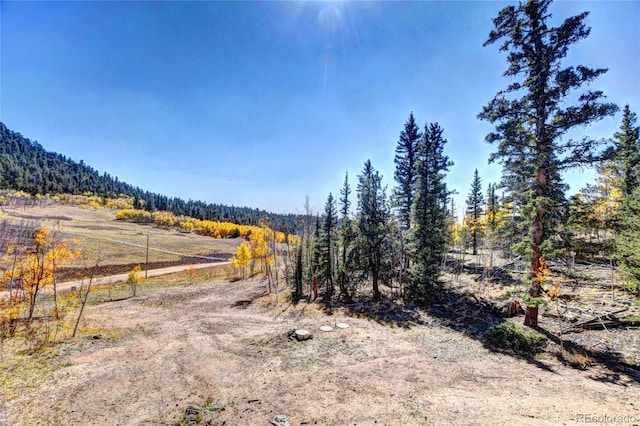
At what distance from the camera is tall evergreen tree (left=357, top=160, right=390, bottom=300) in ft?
72.2

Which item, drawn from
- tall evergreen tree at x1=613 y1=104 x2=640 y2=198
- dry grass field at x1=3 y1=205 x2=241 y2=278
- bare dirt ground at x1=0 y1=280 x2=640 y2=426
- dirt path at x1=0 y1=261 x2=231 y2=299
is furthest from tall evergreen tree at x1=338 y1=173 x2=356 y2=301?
dry grass field at x1=3 y1=205 x2=241 y2=278

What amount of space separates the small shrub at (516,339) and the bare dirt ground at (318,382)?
2.55ft

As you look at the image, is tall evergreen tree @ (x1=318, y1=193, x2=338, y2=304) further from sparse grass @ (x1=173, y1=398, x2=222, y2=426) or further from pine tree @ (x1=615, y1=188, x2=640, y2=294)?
pine tree @ (x1=615, y1=188, x2=640, y2=294)

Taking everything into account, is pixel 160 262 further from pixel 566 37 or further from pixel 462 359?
pixel 566 37

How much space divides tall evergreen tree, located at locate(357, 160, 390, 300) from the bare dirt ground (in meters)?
6.17

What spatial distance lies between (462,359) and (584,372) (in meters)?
4.01

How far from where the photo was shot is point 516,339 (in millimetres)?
12141

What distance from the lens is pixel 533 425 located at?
6.91 metres

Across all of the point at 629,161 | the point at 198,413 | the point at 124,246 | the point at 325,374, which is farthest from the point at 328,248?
the point at 124,246

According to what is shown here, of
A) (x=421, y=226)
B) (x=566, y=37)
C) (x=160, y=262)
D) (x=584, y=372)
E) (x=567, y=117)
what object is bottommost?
(x=160, y=262)

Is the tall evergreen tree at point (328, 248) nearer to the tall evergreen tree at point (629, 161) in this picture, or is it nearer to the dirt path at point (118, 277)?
the tall evergreen tree at point (629, 161)

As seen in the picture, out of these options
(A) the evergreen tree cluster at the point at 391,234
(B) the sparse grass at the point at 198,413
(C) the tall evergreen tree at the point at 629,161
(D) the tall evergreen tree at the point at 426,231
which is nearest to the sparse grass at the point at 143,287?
(A) the evergreen tree cluster at the point at 391,234

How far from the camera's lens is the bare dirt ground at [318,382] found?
803 centimetres

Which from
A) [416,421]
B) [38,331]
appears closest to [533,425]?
[416,421]
